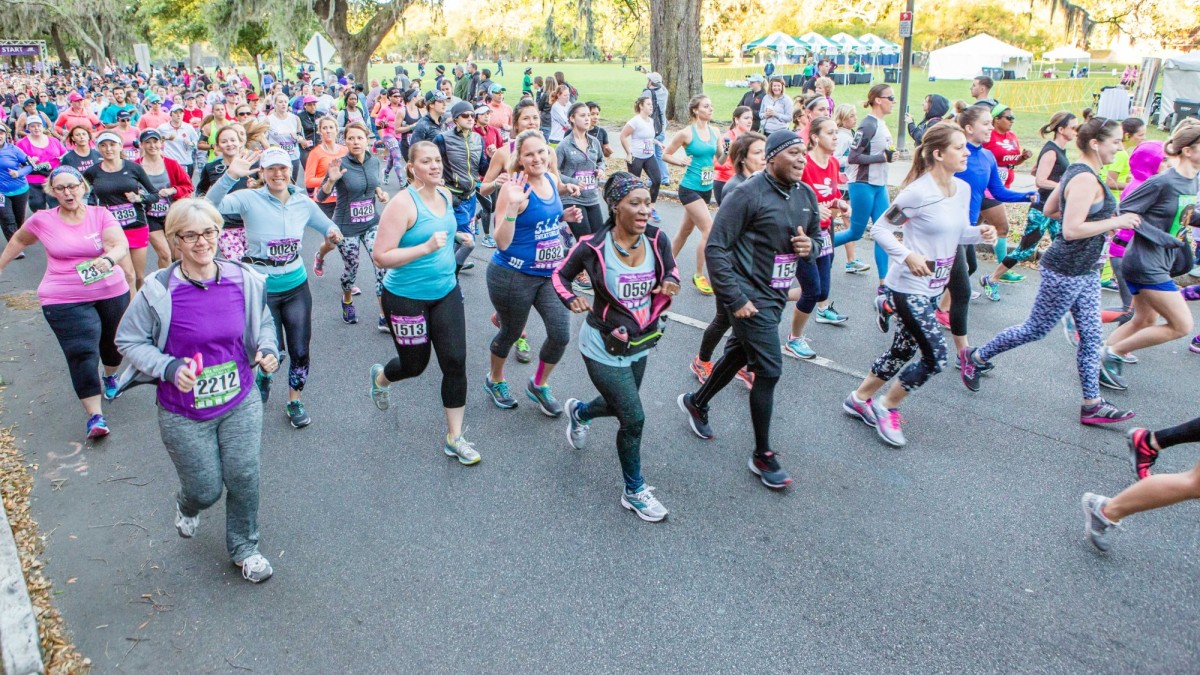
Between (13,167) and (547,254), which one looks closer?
(547,254)

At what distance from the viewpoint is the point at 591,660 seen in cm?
319

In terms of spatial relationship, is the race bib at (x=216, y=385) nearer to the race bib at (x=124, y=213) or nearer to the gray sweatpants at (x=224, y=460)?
the gray sweatpants at (x=224, y=460)

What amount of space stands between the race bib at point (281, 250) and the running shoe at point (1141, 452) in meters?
5.00

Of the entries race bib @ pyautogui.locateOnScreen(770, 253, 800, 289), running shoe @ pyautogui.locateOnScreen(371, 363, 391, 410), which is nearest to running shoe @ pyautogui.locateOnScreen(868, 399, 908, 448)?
race bib @ pyautogui.locateOnScreen(770, 253, 800, 289)

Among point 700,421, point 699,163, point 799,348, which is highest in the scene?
point 699,163

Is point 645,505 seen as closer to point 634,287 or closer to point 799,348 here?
point 634,287

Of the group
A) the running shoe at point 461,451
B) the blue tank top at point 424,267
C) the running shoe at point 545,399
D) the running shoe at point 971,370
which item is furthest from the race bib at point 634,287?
the running shoe at point 971,370

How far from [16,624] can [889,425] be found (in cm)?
462

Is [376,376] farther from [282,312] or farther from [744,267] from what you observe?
[744,267]

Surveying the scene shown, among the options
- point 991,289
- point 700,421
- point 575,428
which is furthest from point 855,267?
point 575,428

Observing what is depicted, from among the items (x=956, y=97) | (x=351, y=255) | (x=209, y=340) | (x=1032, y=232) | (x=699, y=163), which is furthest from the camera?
(x=956, y=97)

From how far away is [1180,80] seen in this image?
2072 cm

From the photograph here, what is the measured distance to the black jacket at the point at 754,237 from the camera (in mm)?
4191

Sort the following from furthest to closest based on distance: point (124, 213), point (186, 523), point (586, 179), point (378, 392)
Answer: point (586, 179) < point (124, 213) < point (378, 392) < point (186, 523)
